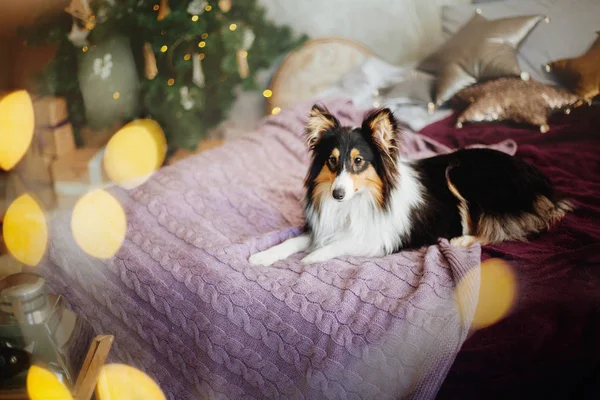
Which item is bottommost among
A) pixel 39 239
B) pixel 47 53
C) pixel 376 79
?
pixel 39 239

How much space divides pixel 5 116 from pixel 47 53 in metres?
0.42

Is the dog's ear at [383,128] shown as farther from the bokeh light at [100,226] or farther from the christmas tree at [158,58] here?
the christmas tree at [158,58]

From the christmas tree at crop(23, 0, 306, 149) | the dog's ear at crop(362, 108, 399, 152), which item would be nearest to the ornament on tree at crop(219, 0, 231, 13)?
the christmas tree at crop(23, 0, 306, 149)

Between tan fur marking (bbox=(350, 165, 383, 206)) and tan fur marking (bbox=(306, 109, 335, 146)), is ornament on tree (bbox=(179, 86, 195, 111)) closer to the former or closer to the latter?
tan fur marking (bbox=(306, 109, 335, 146))

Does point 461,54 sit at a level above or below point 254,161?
above

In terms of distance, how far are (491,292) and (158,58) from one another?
2.36m

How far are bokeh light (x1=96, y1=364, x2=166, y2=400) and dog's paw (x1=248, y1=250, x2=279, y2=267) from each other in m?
0.50

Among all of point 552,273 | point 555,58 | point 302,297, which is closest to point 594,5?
point 555,58

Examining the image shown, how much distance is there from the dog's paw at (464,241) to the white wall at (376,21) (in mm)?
1699

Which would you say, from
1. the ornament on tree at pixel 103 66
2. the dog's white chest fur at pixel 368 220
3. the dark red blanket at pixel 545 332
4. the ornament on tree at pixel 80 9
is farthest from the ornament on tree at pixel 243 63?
the dark red blanket at pixel 545 332

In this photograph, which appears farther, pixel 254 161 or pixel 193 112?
pixel 193 112

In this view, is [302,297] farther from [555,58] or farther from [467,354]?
[555,58]

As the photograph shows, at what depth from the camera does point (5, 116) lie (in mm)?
2773

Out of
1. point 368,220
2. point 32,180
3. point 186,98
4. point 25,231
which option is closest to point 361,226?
point 368,220
